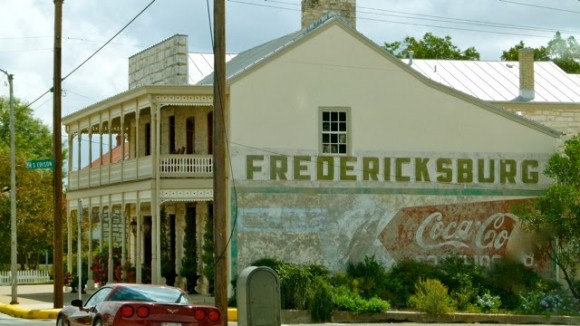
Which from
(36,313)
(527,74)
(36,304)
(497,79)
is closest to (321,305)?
(36,313)

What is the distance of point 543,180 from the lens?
1473 inches

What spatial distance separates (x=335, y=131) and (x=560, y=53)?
42948 mm

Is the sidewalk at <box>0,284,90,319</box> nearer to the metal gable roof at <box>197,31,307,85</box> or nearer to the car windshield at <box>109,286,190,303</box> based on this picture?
the metal gable roof at <box>197,31,307,85</box>

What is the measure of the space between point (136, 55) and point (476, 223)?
15.0m

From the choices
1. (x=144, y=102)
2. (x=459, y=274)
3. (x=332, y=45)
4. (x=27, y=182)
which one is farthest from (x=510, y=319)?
(x=27, y=182)

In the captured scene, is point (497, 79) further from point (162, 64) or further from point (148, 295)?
point (148, 295)

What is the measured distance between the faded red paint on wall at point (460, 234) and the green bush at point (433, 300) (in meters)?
3.32

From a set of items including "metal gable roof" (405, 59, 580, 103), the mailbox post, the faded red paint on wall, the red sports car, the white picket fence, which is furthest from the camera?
the white picket fence

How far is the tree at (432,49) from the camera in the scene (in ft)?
218

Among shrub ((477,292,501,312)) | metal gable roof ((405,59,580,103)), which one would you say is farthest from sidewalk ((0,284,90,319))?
metal gable roof ((405,59,580,103))

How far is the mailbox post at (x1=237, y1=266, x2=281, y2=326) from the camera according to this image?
20.8 metres

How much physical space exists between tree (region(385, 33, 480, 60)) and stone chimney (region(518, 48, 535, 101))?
806 inches

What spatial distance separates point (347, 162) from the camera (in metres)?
36.1

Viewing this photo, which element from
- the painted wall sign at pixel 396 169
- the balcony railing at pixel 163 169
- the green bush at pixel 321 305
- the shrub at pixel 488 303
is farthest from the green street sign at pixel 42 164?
the shrub at pixel 488 303
